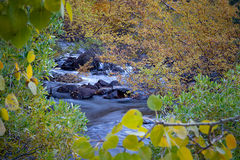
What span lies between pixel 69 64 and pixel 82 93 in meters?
5.98

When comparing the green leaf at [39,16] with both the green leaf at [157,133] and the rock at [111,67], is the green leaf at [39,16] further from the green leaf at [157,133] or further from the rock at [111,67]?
the rock at [111,67]

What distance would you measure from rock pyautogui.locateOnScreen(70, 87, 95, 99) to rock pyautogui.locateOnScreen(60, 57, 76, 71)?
508cm

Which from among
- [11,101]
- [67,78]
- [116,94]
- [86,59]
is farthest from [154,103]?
[86,59]

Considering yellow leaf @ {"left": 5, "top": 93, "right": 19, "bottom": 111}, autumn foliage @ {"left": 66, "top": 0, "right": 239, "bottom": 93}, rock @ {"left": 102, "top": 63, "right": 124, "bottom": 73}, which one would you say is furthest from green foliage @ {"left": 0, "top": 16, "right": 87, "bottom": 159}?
rock @ {"left": 102, "top": 63, "right": 124, "bottom": 73}

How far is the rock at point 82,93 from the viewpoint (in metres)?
8.73

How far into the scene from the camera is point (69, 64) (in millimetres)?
14219

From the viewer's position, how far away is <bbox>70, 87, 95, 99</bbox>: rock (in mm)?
8734

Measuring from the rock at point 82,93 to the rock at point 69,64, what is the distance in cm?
508

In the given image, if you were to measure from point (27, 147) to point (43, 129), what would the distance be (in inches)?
8.9

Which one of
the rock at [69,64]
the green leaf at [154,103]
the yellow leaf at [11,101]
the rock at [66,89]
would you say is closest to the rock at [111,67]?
the rock at [69,64]

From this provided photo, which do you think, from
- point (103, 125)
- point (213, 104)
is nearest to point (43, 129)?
point (213, 104)

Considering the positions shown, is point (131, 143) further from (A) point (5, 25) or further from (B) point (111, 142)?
(A) point (5, 25)

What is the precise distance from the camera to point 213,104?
1609 millimetres

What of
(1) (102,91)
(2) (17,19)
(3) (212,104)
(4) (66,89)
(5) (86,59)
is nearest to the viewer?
(2) (17,19)
